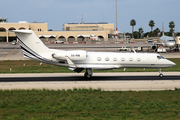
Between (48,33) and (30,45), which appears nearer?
(30,45)

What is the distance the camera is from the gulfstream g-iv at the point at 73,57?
90.5 ft

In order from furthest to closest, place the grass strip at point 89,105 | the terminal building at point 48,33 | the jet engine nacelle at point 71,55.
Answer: the terminal building at point 48,33
the jet engine nacelle at point 71,55
the grass strip at point 89,105

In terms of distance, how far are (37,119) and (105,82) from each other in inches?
536

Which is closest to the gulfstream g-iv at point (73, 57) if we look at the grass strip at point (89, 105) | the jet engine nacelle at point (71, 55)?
the jet engine nacelle at point (71, 55)

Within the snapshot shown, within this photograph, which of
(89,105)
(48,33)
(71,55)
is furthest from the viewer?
(48,33)

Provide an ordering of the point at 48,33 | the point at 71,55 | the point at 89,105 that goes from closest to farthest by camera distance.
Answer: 1. the point at 89,105
2. the point at 71,55
3. the point at 48,33

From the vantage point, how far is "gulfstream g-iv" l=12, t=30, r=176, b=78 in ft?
90.5

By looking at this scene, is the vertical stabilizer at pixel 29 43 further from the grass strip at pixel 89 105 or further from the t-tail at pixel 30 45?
the grass strip at pixel 89 105

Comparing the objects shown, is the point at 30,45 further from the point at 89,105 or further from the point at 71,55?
the point at 89,105

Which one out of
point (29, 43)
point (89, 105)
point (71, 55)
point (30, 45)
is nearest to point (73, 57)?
point (71, 55)

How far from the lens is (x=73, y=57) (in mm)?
27703

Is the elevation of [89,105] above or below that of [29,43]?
below

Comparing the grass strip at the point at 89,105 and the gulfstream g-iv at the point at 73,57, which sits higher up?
the gulfstream g-iv at the point at 73,57

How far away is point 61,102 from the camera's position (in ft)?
55.8
